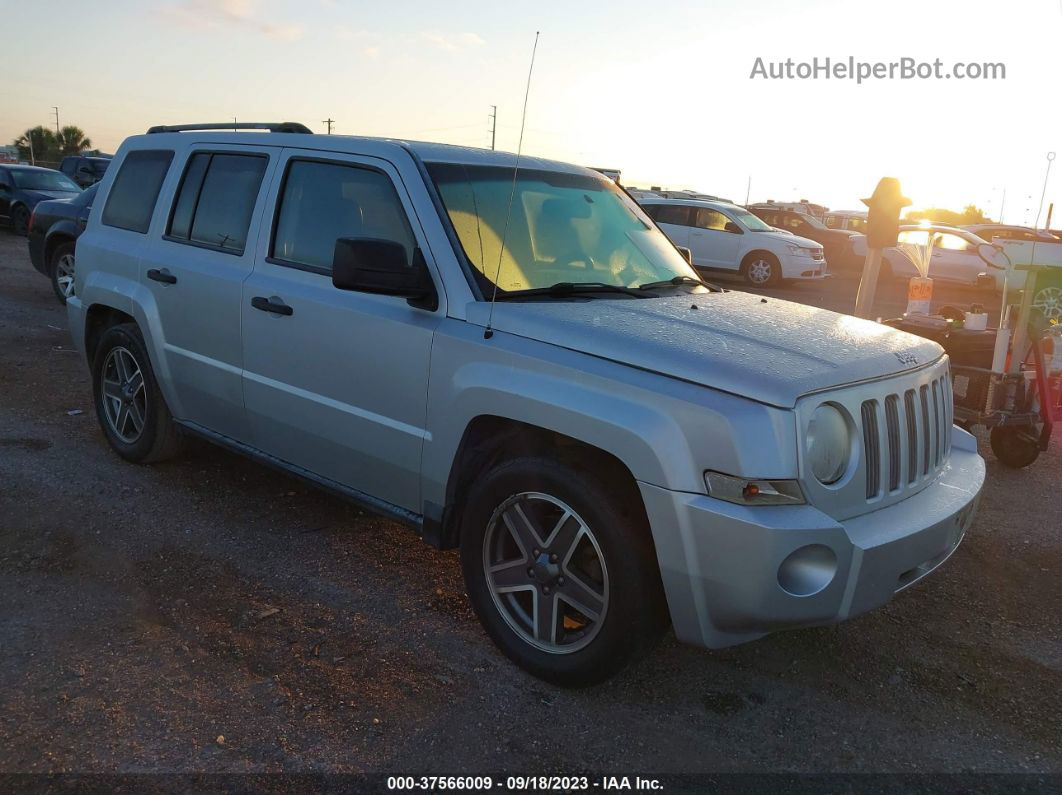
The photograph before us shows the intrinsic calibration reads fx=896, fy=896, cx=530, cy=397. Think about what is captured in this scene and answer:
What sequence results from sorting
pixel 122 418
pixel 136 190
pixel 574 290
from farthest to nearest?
pixel 122 418, pixel 136 190, pixel 574 290

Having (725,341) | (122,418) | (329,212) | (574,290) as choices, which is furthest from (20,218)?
(725,341)

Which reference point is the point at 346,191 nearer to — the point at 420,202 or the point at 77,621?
the point at 420,202

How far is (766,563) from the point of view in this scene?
2.74 metres

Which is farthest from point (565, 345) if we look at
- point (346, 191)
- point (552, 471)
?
point (346, 191)

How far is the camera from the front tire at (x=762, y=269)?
62.2 feet

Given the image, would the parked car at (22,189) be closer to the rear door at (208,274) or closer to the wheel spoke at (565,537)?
the rear door at (208,274)

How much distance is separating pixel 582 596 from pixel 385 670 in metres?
0.83

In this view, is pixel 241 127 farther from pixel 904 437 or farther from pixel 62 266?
pixel 62 266

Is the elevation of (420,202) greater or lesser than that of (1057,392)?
greater

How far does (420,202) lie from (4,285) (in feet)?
40.5

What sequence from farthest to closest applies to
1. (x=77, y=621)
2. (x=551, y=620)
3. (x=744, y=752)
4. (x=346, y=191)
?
(x=346, y=191), (x=77, y=621), (x=551, y=620), (x=744, y=752)

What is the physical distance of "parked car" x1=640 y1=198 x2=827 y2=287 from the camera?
742 inches

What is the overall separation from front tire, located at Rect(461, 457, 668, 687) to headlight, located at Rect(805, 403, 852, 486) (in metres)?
0.61

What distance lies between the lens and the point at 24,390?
7363 mm
